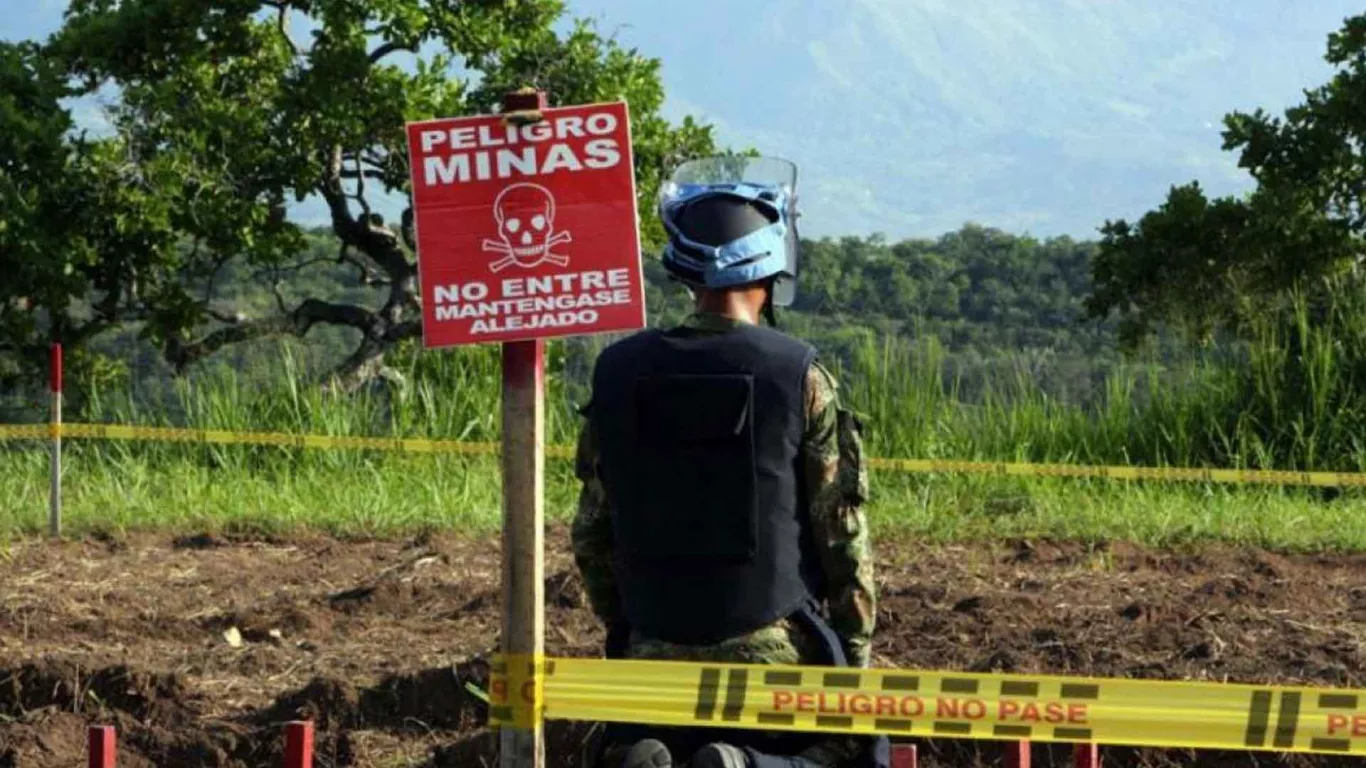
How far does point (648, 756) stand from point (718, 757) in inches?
5.0

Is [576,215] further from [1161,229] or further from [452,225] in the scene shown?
[1161,229]

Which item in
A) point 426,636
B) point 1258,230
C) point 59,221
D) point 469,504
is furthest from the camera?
Result: point 1258,230

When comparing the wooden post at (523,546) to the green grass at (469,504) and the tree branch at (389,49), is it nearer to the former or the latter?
the green grass at (469,504)

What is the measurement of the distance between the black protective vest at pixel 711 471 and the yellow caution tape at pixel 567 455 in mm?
7805

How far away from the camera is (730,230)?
4730mm

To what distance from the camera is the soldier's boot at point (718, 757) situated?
14.5ft

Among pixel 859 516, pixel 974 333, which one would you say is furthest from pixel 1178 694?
pixel 974 333

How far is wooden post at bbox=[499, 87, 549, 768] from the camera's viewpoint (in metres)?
4.96

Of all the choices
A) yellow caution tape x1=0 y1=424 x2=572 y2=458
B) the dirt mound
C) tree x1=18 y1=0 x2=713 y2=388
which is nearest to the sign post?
the dirt mound

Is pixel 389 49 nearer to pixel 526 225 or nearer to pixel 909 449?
pixel 909 449

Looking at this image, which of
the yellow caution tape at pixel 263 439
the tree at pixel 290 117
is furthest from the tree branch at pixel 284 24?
the yellow caution tape at pixel 263 439

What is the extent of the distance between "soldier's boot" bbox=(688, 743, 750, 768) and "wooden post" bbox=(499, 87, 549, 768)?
619 mm

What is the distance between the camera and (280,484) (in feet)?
45.3

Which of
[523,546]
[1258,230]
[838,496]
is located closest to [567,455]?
[1258,230]
